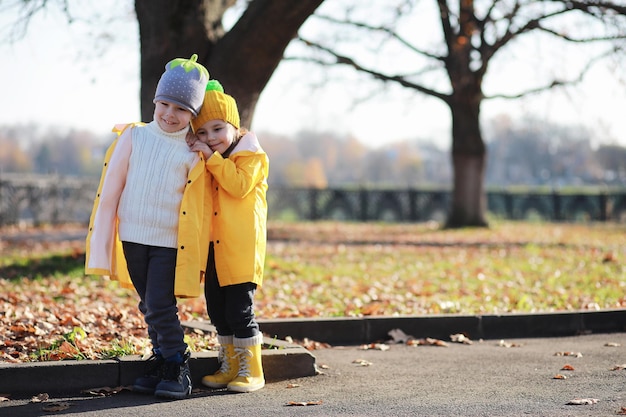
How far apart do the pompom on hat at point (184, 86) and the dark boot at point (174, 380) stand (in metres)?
1.40

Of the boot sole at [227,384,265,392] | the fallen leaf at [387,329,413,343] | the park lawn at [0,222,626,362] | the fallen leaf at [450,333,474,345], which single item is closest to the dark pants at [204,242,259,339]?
the boot sole at [227,384,265,392]

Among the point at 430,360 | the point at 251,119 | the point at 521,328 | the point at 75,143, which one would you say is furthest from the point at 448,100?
the point at 75,143

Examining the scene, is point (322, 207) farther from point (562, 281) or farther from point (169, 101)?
point (169, 101)

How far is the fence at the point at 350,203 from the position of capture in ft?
76.0

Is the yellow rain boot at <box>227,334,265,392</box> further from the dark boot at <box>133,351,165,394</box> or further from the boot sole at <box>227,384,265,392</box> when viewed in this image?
the dark boot at <box>133,351,165,394</box>

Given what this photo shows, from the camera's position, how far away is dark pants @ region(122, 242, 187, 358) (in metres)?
4.83

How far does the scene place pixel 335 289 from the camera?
9.73 m

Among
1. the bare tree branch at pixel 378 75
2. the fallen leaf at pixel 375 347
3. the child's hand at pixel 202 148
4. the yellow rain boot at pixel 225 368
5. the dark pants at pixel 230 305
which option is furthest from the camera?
the bare tree branch at pixel 378 75

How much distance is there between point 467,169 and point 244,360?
18.5 metres

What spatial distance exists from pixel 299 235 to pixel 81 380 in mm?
13874

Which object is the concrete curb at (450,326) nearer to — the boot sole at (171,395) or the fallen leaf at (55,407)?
the boot sole at (171,395)

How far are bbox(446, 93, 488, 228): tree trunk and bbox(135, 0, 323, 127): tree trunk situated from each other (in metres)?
13.4

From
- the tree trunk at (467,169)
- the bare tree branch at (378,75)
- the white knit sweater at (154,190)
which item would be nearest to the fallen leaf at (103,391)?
the white knit sweater at (154,190)

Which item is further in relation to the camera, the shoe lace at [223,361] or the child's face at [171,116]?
the shoe lace at [223,361]
